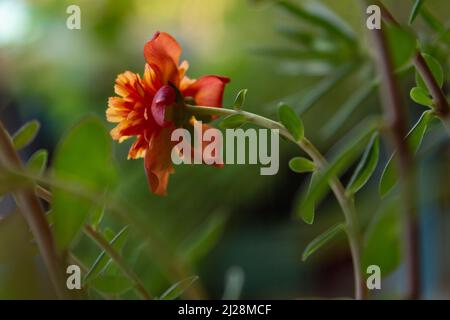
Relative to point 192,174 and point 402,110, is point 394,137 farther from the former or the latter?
point 192,174

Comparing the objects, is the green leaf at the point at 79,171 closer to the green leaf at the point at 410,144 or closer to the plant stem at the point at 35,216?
the plant stem at the point at 35,216

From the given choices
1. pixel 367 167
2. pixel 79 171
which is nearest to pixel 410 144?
pixel 367 167

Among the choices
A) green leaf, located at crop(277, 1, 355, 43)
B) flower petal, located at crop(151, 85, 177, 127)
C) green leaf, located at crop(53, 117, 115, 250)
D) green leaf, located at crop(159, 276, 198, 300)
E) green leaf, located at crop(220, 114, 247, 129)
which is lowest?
green leaf, located at crop(159, 276, 198, 300)

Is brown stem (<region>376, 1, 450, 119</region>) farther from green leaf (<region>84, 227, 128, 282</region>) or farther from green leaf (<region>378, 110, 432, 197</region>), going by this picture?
green leaf (<region>84, 227, 128, 282</region>)

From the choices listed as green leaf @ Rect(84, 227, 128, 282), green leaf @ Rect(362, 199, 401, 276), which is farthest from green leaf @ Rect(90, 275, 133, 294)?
green leaf @ Rect(362, 199, 401, 276)
